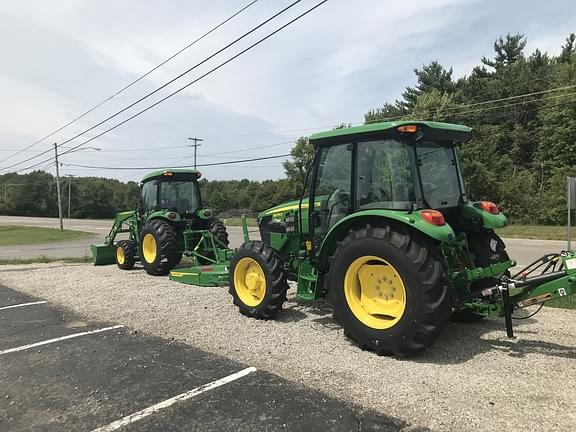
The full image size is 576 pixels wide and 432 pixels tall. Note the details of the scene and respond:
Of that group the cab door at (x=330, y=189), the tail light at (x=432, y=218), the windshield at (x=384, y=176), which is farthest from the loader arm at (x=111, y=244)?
the tail light at (x=432, y=218)

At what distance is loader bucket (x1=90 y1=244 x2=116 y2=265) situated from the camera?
12.2 m

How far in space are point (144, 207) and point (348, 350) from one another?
27.1 ft

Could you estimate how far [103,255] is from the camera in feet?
40.4

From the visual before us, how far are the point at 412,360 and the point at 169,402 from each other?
233 centimetres

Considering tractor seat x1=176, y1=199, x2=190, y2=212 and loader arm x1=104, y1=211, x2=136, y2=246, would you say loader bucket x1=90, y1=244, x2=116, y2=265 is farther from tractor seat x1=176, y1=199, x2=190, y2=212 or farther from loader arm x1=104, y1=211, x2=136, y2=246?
tractor seat x1=176, y1=199, x2=190, y2=212

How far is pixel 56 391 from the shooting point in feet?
13.3

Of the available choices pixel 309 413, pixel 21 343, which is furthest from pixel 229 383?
pixel 21 343

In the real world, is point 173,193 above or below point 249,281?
above

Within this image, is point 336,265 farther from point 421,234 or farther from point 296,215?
point 296,215

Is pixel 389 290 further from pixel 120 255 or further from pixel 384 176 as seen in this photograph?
pixel 120 255

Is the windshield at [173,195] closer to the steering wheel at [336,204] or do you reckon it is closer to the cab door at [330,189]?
the cab door at [330,189]

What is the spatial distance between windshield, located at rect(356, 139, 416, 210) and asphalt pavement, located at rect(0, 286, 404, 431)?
2.18 m

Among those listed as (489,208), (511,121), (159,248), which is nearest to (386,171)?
(489,208)

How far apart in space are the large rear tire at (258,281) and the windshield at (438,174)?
7.11ft
